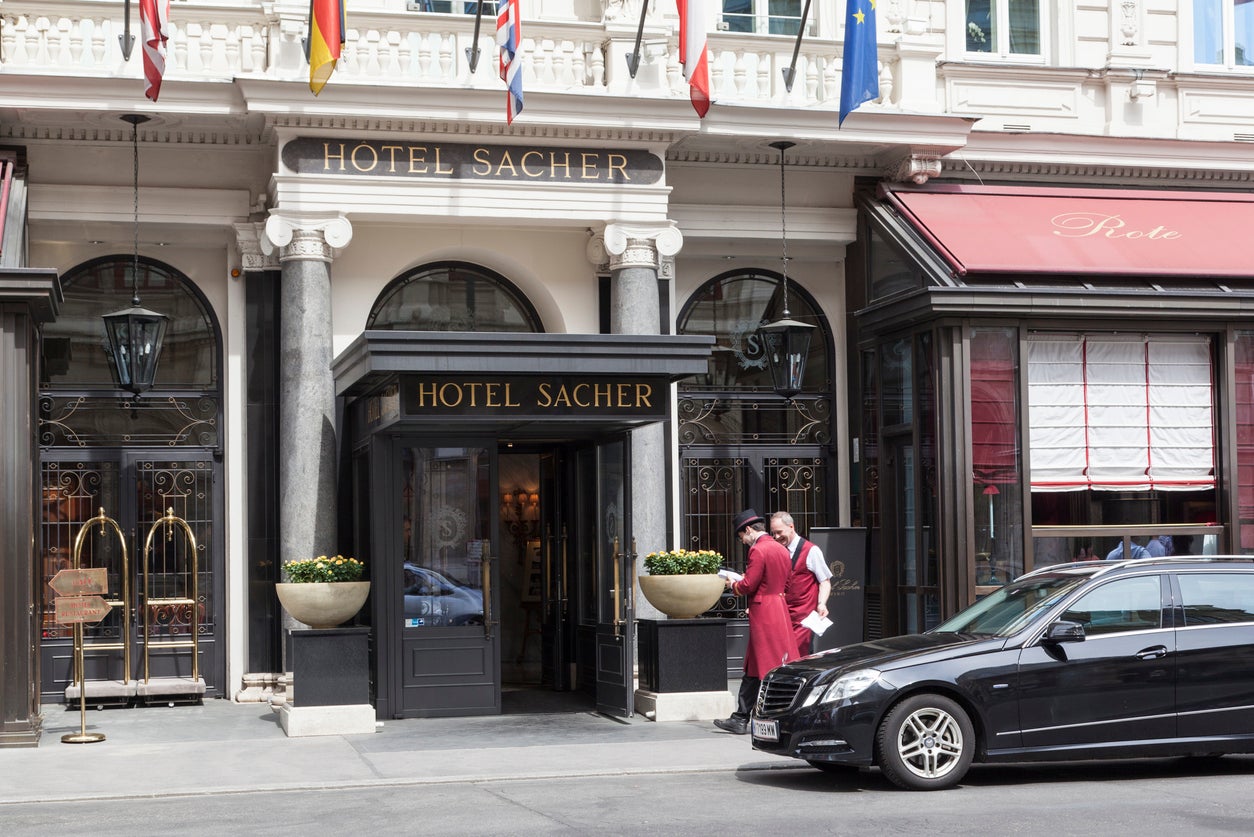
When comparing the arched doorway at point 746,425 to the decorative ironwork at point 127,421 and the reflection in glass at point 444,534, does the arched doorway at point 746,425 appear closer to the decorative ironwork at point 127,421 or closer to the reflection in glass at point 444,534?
the reflection in glass at point 444,534

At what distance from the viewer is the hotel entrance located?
14430mm

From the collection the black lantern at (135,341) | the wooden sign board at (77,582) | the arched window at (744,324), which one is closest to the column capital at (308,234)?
the black lantern at (135,341)

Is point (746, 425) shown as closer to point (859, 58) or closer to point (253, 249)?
point (859, 58)

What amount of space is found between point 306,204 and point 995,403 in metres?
7.38

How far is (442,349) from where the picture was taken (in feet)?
46.2

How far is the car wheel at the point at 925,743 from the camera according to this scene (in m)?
10.8

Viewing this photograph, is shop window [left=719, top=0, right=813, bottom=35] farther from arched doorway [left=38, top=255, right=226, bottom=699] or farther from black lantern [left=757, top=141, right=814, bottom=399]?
arched doorway [left=38, top=255, right=226, bottom=699]

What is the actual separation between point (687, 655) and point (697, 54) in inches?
233

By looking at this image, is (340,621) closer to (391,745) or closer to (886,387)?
(391,745)

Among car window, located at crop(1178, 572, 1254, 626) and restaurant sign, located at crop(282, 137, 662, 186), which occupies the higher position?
restaurant sign, located at crop(282, 137, 662, 186)

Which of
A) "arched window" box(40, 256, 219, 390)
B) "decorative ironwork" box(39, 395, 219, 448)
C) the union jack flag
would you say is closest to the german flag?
the union jack flag

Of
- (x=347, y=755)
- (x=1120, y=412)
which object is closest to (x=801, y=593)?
(x=347, y=755)

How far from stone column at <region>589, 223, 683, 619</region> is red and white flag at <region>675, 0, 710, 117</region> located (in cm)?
166

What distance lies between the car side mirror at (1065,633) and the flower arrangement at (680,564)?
15.2 feet
